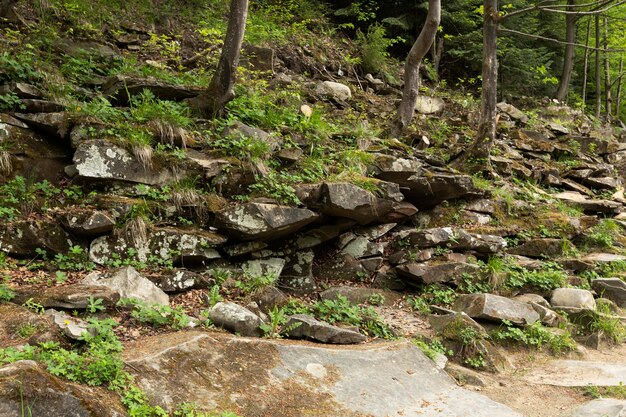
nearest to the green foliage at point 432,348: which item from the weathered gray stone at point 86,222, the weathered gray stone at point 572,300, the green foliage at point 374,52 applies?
the weathered gray stone at point 572,300

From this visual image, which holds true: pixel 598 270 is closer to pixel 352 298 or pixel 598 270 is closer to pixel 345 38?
pixel 352 298

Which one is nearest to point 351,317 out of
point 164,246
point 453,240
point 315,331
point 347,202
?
point 315,331

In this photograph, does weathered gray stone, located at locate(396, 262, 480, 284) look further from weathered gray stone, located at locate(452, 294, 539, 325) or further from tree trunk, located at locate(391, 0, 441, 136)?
tree trunk, located at locate(391, 0, 441, 136)

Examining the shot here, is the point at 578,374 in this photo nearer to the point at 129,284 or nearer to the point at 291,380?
the point at 291,380

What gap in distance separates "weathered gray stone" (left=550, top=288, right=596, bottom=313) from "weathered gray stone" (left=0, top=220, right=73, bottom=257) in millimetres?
7573

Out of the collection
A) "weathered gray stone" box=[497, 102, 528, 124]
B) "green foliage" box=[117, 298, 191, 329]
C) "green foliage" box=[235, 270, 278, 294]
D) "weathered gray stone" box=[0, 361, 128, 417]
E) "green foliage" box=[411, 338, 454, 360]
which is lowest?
"green foliage" box=[411, 338, 454, 360]

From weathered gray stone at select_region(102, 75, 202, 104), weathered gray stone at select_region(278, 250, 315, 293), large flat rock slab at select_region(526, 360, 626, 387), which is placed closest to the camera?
large flat rock slab at select_region(526, 360, 626, 387)

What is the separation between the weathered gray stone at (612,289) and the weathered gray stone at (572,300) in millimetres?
662

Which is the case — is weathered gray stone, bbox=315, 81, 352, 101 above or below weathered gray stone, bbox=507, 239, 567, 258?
above

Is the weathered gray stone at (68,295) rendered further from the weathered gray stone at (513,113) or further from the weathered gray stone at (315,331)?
the weathered gray stone at (513,113)

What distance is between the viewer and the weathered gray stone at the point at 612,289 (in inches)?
324

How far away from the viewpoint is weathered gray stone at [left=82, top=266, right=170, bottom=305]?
5254mm

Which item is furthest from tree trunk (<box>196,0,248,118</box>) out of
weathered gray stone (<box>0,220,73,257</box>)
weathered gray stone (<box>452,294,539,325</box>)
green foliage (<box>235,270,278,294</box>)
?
weathered gray stone (<box>452,294,539,325</box>)

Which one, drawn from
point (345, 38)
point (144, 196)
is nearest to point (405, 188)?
point (144, 196)
